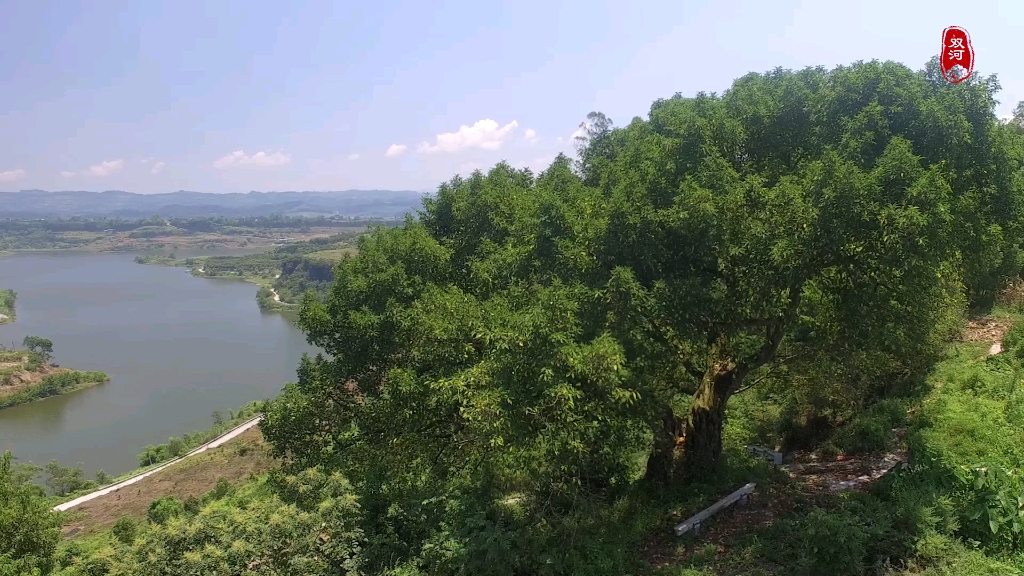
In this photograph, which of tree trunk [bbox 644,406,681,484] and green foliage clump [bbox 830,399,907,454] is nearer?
tree trunk [bbox 644,406,681,484]

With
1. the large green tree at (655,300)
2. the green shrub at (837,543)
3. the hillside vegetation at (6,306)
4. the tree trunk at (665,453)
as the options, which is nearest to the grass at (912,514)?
the green shrub at (837,543)

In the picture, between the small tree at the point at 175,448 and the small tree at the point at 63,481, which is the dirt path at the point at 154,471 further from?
the small tree at the point at 63,481

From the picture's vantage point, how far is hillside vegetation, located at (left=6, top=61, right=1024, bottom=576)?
5430 millimetres

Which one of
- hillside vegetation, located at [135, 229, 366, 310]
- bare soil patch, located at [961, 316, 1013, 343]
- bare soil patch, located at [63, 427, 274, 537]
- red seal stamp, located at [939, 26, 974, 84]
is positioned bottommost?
bare soil patch, located at [63, 427, 274, 537]

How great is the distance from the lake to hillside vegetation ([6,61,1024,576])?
36.5 meters

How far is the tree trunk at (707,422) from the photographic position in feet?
25.7

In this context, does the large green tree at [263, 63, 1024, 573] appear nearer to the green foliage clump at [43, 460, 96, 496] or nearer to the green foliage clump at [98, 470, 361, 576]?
the green foliage clump at [98, 470, 361, 576]

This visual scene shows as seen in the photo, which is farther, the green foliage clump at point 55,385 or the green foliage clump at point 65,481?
the green foliage clump at point 55,385

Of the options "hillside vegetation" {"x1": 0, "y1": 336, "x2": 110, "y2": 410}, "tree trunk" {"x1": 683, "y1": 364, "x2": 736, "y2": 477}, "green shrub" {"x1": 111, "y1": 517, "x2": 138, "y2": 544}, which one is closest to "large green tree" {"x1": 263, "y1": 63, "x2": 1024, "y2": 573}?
"tree trunk" {"x1": 683, "y1": 364, "x2": 736, "y2": 477}

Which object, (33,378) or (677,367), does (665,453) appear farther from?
(33,378)

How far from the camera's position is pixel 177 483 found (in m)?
27.2

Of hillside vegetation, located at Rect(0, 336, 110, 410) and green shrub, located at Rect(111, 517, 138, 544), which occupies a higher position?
green shrub, located at Rect(111, 517, 138, 544)

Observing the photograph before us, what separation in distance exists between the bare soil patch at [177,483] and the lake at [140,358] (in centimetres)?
918

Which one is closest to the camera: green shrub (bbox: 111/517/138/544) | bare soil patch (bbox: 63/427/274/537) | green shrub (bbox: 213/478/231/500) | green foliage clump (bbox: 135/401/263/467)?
green shrub (bbox: 111/517/138/544)
